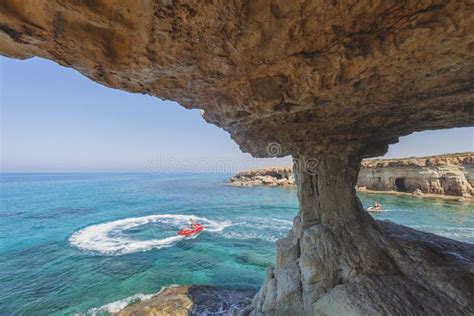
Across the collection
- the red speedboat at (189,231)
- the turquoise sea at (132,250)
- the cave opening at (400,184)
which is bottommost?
the turquoise sea at (132,250)

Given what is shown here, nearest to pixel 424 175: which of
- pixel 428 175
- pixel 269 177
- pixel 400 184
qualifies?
pixel 428 175

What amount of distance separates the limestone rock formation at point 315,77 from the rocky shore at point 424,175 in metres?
36.7

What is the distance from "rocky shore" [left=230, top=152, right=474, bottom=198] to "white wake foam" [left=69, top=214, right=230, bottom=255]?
32308 millimetres

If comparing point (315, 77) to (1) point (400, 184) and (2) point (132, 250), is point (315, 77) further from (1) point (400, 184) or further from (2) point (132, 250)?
(1) point (400, 184)

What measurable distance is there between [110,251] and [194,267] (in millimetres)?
7194

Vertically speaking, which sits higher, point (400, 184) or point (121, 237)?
point (400, 184)

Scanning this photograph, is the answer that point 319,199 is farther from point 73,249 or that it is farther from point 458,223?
point 458,223

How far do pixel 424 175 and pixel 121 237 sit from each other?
42.7 metres

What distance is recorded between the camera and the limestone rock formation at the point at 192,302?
9.90 meters

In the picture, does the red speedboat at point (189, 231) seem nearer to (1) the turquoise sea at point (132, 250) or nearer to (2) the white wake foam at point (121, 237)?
(2) the white wake foam at point (121, 237)

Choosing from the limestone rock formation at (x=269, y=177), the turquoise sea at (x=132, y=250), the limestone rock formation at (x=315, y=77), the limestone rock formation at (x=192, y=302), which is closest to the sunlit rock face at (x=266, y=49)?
the limestone rock formation at (x=315, y=77)

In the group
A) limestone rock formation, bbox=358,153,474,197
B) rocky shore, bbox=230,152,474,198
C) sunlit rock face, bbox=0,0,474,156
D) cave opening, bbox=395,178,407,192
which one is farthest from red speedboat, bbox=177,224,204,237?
cave opening, bbox=395,178,407,192

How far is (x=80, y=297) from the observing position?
11.7 m

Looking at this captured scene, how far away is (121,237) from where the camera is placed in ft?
69.3
